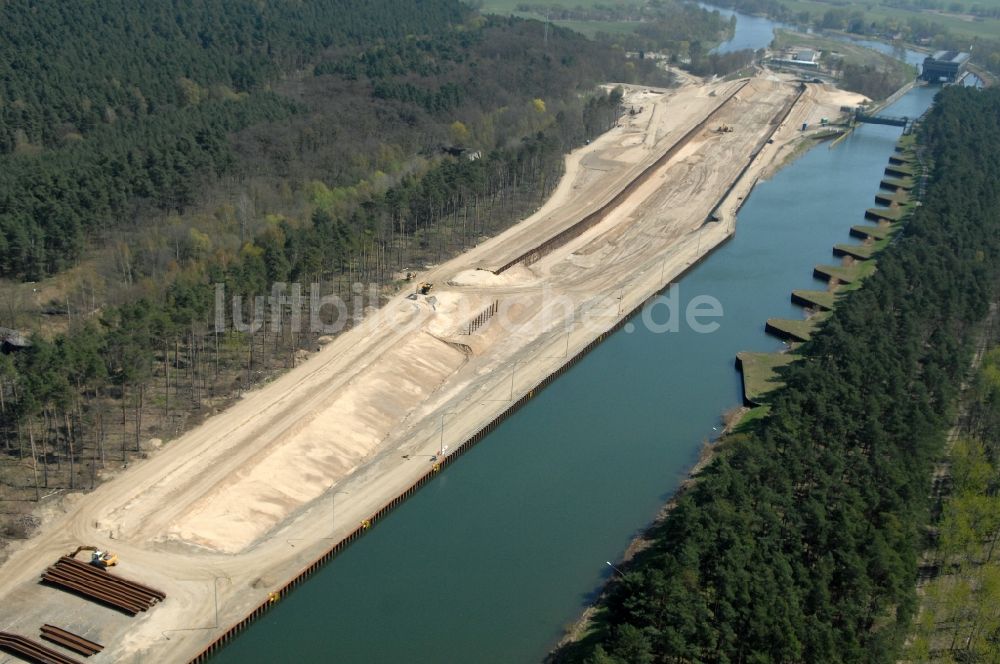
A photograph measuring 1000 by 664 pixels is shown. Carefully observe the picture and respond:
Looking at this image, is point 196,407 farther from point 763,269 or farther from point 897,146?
point 897,146

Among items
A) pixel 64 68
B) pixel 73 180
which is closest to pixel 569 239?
pixel 73 180

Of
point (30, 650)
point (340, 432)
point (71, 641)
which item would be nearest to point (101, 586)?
point (71, 641)

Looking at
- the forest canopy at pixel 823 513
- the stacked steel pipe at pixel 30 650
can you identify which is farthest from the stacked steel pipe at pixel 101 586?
the forest canopy at pixel 823 513

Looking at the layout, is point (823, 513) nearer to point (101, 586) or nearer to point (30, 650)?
point (101, 586)

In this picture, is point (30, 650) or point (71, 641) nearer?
point (30, 650)

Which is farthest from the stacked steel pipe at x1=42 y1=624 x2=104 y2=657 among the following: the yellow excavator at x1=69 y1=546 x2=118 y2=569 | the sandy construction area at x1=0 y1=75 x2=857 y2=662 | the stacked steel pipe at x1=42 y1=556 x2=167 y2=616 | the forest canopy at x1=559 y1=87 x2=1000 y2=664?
the forest canopy at x1=559 y1=87 x2=1000 y2=664

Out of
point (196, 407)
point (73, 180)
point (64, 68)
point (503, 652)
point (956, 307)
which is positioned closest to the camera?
point (503, 652)

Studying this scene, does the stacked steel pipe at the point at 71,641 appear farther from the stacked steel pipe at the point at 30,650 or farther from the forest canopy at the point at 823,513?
the forest canopy at the point at 823,513
